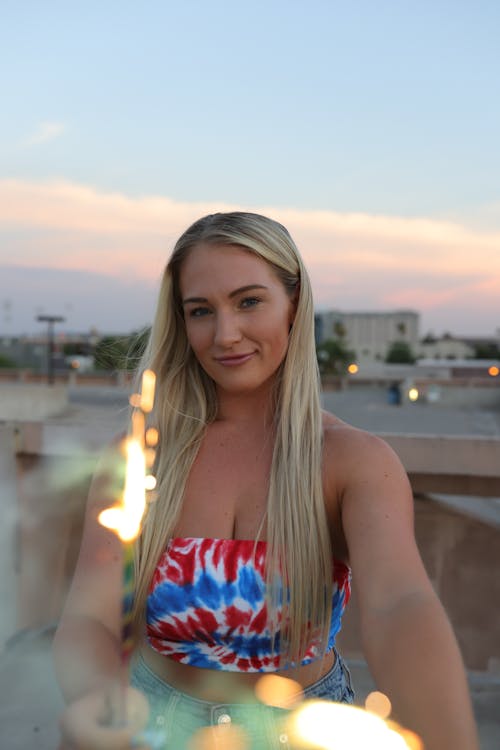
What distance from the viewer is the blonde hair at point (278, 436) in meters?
1.70

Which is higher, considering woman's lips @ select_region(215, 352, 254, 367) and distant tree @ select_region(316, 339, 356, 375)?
woman's lips @ select_region(215, 352, 254, 367)

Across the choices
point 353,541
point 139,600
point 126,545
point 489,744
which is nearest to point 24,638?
point 139,600

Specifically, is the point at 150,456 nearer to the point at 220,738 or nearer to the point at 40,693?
the point at 220,738

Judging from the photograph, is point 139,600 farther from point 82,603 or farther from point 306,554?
point 306,554

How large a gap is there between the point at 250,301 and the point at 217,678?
100 centimetres

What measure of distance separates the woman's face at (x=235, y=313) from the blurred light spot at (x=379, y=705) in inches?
35.8

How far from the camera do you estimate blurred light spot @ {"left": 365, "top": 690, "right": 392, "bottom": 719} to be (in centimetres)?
126

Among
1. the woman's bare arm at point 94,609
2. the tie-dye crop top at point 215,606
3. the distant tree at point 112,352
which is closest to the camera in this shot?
the woman's bare arm at point 94,609

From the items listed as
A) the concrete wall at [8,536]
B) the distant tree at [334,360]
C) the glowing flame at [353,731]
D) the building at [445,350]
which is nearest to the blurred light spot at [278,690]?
the glowing flame at [353,731]

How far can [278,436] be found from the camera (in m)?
1.86

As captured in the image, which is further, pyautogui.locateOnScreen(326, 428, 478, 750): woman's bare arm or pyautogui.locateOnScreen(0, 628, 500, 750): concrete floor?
pyautogui.locateOnScreen(0, 628, 500, 750): concrete floor

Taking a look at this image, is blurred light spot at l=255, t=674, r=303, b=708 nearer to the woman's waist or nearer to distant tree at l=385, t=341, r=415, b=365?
the woman's waist

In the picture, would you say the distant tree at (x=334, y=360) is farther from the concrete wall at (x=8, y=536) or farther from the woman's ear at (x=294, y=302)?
the woman's ear at (x=294, y=302)

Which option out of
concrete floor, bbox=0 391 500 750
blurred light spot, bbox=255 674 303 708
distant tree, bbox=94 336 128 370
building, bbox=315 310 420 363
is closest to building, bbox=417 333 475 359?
building, bbox=315 310 420 363
